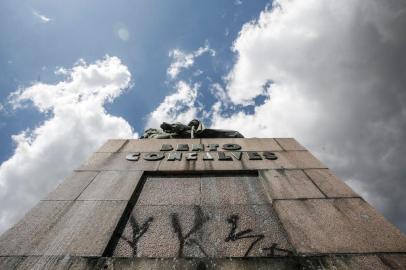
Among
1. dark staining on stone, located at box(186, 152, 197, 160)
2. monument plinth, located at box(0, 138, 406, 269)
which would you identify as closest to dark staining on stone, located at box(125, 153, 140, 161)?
monument plinth, located at box(0, 138, 406, 269)

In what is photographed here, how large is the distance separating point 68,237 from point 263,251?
2.83 metres

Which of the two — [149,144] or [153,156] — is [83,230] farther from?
[149,144]

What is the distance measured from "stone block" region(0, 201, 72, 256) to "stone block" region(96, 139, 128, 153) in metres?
2.22

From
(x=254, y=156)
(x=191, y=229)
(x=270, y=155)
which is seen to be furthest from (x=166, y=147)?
(x=191, y=229)

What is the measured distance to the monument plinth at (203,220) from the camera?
3449mm

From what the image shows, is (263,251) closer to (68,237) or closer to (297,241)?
(297,241)

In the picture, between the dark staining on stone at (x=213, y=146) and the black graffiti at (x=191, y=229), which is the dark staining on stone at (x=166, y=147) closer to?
the dark staining on stone at (x=213, y=146)

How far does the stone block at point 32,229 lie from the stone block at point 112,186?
1.44 feet

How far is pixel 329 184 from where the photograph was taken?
17.1 ft

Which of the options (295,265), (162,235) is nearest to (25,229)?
(162,235)

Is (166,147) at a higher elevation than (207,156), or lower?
higher

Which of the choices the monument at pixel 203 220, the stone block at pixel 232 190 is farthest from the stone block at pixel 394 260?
the stone block at pixel 232 190

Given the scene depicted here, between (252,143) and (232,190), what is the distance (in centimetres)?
232

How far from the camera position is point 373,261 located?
3430mm
